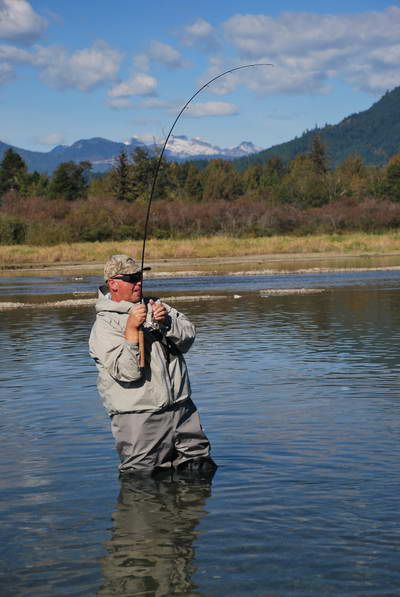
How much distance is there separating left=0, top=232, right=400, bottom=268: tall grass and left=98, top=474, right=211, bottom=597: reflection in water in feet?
157

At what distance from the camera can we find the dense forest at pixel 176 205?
225ft

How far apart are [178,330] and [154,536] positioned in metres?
1.31

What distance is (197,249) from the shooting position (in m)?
57.3

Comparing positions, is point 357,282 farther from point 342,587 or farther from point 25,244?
point 25,244

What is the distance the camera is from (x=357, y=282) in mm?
31203

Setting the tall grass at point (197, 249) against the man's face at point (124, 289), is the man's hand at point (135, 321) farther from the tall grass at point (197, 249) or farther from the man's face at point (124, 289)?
the tall grass at point (197, 249)

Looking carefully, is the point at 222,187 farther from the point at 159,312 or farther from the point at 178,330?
the point at 159,312

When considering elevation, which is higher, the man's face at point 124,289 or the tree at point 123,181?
the tree at point 123,181

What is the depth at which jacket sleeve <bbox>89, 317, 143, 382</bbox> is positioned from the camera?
5.70m

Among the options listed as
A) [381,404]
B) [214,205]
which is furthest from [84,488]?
[214,205]

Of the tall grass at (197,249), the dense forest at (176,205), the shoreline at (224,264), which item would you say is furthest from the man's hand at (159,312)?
the dense forest at (176,205)

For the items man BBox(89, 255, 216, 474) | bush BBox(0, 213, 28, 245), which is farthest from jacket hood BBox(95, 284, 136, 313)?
bush BBox(0, 213, 28, 245)

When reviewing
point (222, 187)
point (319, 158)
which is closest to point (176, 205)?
point (222, 187)

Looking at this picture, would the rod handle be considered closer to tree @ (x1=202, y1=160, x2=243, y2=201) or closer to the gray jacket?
the gray jacket
